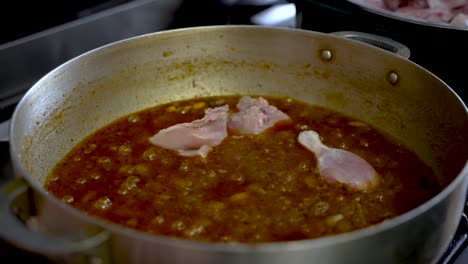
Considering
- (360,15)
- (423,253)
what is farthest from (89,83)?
(423,253)

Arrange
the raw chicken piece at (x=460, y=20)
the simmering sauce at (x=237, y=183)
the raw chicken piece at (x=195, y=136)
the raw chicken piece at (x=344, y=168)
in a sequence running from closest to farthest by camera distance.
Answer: the simmering sauce at (x=237, y=183), the raw chicken piece at (x=344, y=168), the raw chicken piece at (x=195, y=136), the raw chicken piece at (x=460, y=20)

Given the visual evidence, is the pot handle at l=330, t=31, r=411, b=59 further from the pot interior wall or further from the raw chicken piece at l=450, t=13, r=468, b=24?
the raw chicken piece at l=450, t=13, r=468, b=24

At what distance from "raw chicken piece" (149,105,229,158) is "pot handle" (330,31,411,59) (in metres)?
0.36

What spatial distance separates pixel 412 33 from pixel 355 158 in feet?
1.17

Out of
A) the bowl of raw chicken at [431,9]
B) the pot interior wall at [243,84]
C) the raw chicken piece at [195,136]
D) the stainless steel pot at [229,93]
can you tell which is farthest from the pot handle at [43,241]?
the bowl of raw chicken at [431,9]

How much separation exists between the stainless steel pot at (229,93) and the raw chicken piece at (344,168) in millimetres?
170

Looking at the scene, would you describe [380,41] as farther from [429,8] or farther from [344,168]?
[429,8]

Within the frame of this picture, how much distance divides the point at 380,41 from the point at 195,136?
0.49 m

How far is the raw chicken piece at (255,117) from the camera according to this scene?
4.42ft

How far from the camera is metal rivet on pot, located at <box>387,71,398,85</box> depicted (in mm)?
1353

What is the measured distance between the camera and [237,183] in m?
1.17

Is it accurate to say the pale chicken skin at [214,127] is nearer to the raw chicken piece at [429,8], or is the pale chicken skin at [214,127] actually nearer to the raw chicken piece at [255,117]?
the raw chicken piece at [255,117]

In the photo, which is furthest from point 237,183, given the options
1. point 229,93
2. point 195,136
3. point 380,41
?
point 380,41

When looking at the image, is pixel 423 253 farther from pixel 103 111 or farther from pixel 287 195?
pixel 103 111
